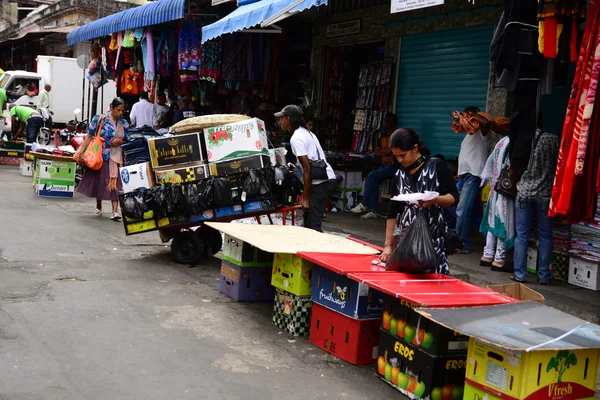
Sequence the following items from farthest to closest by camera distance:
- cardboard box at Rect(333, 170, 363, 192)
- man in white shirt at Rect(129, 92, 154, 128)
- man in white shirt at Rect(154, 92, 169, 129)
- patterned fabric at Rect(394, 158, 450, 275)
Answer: man in white shirt at Rect(154, 92, 169, 129) → man in white shirt at Rect(129, 92, 154, 128) → cardboard box at Rect(333, 170, 363, 192) → patterned fabric at Rect(394, 158, 450, 275)

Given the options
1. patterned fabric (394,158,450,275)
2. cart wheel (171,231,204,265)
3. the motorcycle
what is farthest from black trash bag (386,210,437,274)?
the motorcycle

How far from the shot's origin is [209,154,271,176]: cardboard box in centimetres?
851

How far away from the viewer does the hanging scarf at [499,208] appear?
8234mm

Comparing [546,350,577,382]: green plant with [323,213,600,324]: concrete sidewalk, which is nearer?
[546,350,577,382]: green plant

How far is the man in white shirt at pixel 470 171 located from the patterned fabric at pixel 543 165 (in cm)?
150

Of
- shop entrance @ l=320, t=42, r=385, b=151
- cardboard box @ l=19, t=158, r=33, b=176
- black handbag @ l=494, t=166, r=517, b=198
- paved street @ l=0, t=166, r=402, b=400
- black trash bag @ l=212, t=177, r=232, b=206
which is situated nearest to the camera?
paved street @ l=0, t=166, r=402, b=400

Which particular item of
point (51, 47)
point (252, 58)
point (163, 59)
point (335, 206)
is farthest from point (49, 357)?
point (51, 47)

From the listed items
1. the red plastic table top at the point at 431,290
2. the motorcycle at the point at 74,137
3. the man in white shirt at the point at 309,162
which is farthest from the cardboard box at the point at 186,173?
the motorcycle at the point at 74,137

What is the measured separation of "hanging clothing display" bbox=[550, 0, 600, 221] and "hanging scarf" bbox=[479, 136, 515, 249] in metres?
1.88

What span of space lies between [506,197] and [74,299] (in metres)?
4.87

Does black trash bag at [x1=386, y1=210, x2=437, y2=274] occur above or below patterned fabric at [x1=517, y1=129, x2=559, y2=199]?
below

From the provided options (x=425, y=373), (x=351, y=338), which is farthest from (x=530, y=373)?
(x=351, y=338)

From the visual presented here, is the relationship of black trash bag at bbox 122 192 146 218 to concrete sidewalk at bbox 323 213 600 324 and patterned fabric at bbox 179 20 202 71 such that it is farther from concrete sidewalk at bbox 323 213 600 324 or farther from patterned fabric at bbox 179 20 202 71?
patterned fabric at bbox 179 20 202 71

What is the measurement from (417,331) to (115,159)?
7.80 meters
